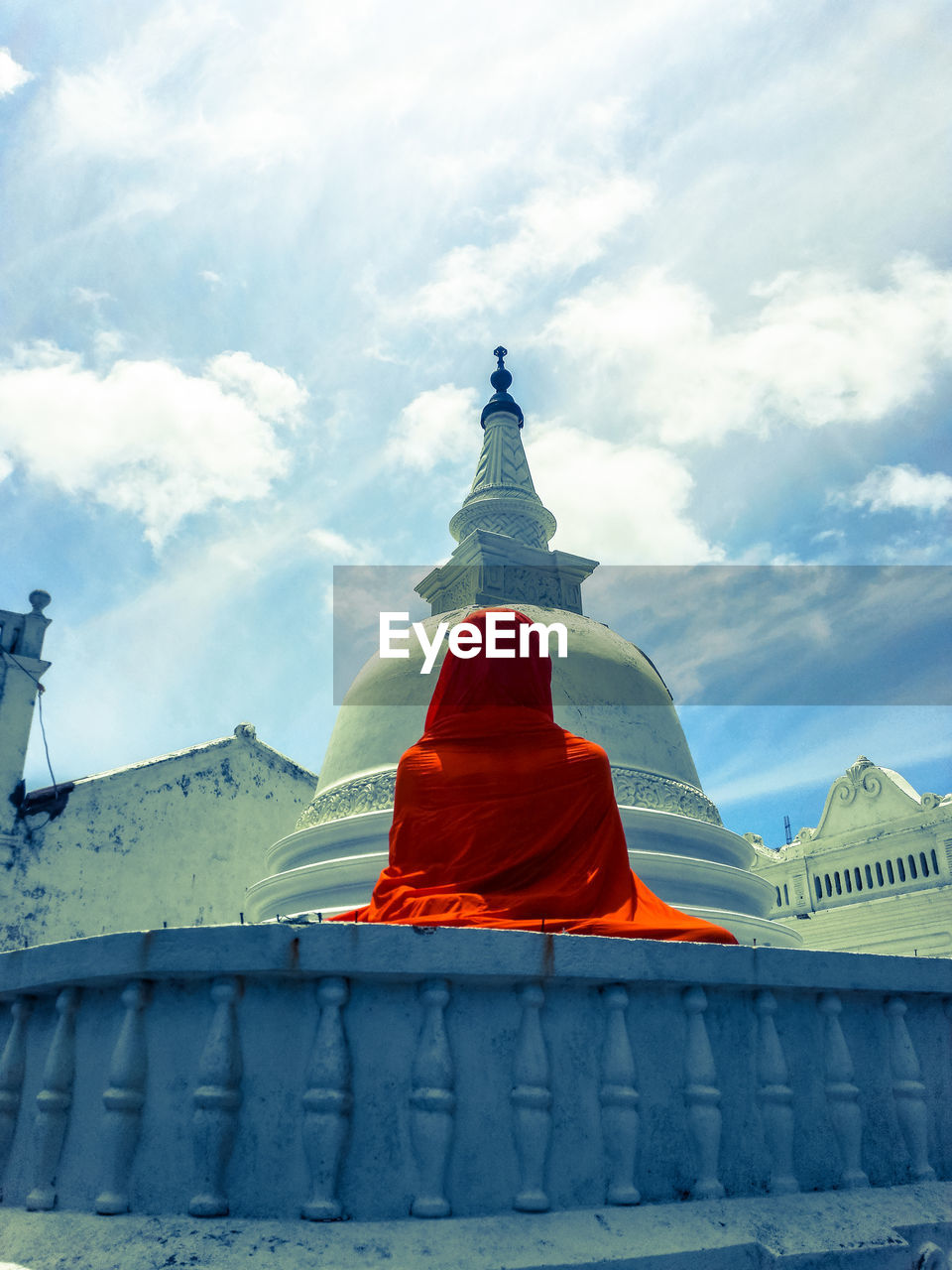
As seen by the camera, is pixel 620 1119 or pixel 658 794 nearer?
pixel 620 1119

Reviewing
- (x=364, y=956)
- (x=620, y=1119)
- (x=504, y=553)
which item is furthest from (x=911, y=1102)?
(x=504, y=553)

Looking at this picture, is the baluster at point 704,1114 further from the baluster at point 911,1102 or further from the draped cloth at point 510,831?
the baluster at point 911,1102

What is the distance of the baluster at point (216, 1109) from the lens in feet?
10.6

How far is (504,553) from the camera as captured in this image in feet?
49.7

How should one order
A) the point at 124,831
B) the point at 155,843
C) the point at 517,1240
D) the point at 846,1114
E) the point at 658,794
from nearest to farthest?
the point at 517,1240
the point at 846,1114
the point at 658,794
the point at 124,831
the point at 155,843

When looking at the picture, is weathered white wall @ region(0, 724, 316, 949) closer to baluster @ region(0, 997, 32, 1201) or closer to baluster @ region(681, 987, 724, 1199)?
baluster @ region(0, 997, 32, 1201)

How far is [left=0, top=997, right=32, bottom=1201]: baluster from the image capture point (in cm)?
368

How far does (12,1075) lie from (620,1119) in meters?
Result: 2.66

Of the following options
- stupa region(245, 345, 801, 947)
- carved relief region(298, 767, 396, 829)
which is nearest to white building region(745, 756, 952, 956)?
stupa region(245, 345, 801, 947)

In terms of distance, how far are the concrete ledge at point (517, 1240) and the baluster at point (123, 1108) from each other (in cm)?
10

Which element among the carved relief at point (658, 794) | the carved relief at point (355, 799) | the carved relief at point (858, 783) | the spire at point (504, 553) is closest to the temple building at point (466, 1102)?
the carved relief at point (658, 794)

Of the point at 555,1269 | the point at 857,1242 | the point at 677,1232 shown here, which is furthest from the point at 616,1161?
the point at 857,1242

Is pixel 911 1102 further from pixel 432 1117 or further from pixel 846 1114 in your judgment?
pixel 432 1117

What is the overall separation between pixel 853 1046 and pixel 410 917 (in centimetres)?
254
